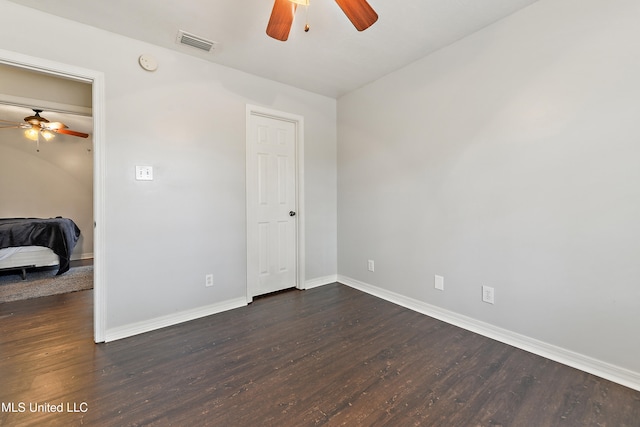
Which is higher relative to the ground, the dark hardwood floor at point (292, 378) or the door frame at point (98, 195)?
the door frame at point (98, 195)

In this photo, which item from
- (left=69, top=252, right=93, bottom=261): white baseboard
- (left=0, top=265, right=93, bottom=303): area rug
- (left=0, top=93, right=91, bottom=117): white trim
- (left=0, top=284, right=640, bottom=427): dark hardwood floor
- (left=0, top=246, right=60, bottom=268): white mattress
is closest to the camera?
(left=0, top=284, right=640, bottom=427): dark hardwood floor

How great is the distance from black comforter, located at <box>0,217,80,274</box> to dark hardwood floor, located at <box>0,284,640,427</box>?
179 centimetres

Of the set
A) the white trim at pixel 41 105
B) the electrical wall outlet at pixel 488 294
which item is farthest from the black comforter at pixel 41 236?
the electrical wall outlet at pixel 488 294

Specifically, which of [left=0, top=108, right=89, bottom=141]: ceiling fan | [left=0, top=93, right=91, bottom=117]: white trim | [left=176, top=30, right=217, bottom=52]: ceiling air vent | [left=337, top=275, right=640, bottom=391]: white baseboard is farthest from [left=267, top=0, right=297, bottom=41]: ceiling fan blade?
[left=0, top=108, right=89, bottom=141]: ceiling fan

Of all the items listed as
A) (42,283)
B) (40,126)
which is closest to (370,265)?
(42,283)

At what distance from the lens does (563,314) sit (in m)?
1.84

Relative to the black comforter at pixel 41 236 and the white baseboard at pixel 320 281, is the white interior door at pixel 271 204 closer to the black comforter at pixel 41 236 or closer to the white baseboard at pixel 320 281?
the white baseboard at pixel 320 281

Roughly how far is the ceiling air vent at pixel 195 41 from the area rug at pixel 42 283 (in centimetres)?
319

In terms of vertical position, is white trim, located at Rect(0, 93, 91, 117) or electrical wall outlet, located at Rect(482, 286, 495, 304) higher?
white trim, located at Rect(0, 93, 91, 117)

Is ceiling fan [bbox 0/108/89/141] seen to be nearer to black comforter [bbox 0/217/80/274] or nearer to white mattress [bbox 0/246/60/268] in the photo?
black comforter [bbox 0/217/80/274]

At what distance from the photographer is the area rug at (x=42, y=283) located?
317 cm

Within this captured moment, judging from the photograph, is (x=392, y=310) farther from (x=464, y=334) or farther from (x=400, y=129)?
(x=400, y=129)

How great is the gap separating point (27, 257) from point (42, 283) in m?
0.63

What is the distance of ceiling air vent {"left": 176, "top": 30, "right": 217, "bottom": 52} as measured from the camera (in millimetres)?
2182
